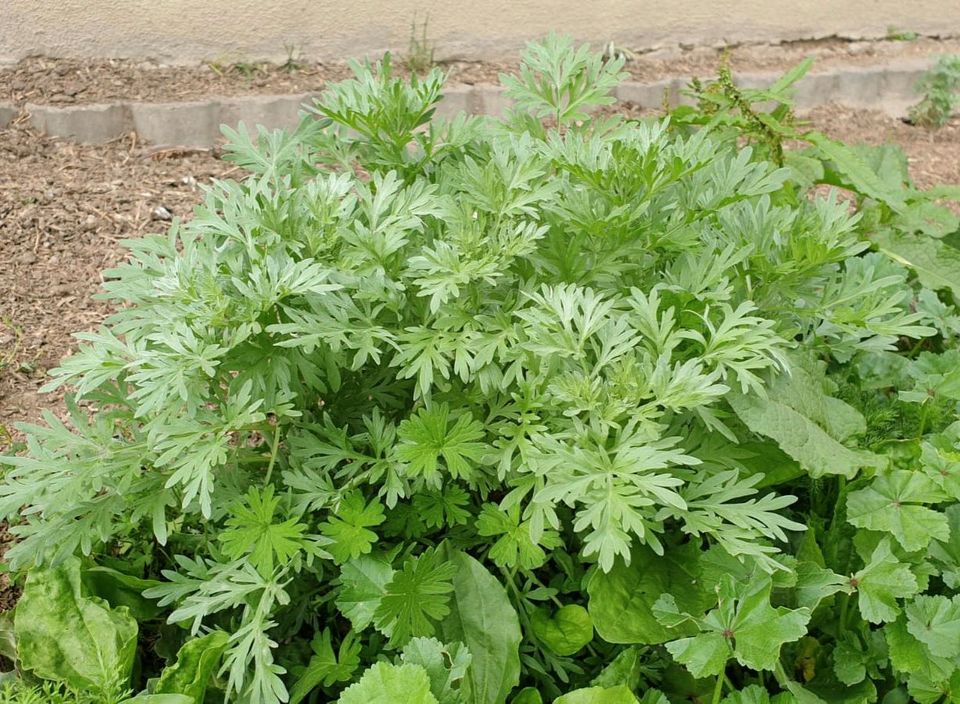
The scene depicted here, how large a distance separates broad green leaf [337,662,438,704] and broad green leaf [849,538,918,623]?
2.86 feet

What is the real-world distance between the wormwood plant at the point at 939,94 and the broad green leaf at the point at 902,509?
12.5 feet

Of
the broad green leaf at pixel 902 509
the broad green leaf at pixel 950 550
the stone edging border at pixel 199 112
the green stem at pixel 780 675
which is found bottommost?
the green stem at pixel 780 675

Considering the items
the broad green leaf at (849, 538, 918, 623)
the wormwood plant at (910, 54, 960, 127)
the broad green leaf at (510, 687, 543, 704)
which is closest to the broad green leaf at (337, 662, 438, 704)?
the broad green leaf at (510, 687, 543, 704)

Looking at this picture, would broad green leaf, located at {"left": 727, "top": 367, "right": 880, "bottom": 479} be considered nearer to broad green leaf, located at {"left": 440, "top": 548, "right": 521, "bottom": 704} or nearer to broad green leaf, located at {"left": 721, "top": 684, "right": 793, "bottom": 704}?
broad green leaf, located at {"left": 721, "top": 684, "right": 793, "bottom": 704}

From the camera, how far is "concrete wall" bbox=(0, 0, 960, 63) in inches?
162

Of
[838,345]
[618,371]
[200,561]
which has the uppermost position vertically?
[618,371]

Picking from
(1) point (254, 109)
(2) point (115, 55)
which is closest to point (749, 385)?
(1) point (254, 109)

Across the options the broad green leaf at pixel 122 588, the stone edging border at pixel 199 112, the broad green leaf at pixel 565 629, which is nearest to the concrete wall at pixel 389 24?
the stone edging border at pixel 199 112

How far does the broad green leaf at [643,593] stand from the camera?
1.79 m

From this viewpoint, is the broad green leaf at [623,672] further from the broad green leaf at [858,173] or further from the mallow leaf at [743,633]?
the broad green leaf at [858,173]

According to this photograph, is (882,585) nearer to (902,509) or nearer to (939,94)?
(902,509)

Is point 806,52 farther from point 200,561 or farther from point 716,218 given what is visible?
point 200,561

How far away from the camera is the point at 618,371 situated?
5.50ft

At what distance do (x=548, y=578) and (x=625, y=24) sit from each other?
151 inches
